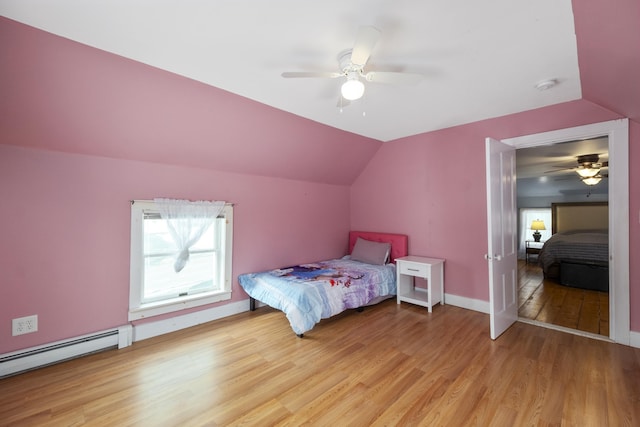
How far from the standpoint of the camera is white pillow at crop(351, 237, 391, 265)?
160 inches

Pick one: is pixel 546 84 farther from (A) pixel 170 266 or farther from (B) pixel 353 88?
(A) pixel 170 266

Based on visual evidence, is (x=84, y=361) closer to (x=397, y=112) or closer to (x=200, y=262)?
(x=200, y=262)

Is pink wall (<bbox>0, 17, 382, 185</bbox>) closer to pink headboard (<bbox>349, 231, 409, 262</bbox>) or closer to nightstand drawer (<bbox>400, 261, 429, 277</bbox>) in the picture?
pink headboard (<bbox>349, 231, 409, 262</bbox>)

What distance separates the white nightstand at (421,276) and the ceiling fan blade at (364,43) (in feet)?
8.84

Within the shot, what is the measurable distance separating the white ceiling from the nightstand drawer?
207 cm

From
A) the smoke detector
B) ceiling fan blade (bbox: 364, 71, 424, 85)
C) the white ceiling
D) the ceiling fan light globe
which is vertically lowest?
the ceiling fan light globe

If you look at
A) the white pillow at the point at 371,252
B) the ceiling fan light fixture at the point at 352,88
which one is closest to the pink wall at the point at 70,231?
the ceiling fan light fixture at the point at 352,88

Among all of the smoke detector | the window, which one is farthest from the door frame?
the window

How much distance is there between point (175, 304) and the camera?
299 cm

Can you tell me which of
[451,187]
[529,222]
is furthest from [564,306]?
[529,222]

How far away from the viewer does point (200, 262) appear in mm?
3338

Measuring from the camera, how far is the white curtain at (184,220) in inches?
116

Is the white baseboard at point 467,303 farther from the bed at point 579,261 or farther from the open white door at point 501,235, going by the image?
the bed at point 579,261

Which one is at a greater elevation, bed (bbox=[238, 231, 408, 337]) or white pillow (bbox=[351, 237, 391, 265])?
white pillow (bbox=[351, 237, 391, 265])
